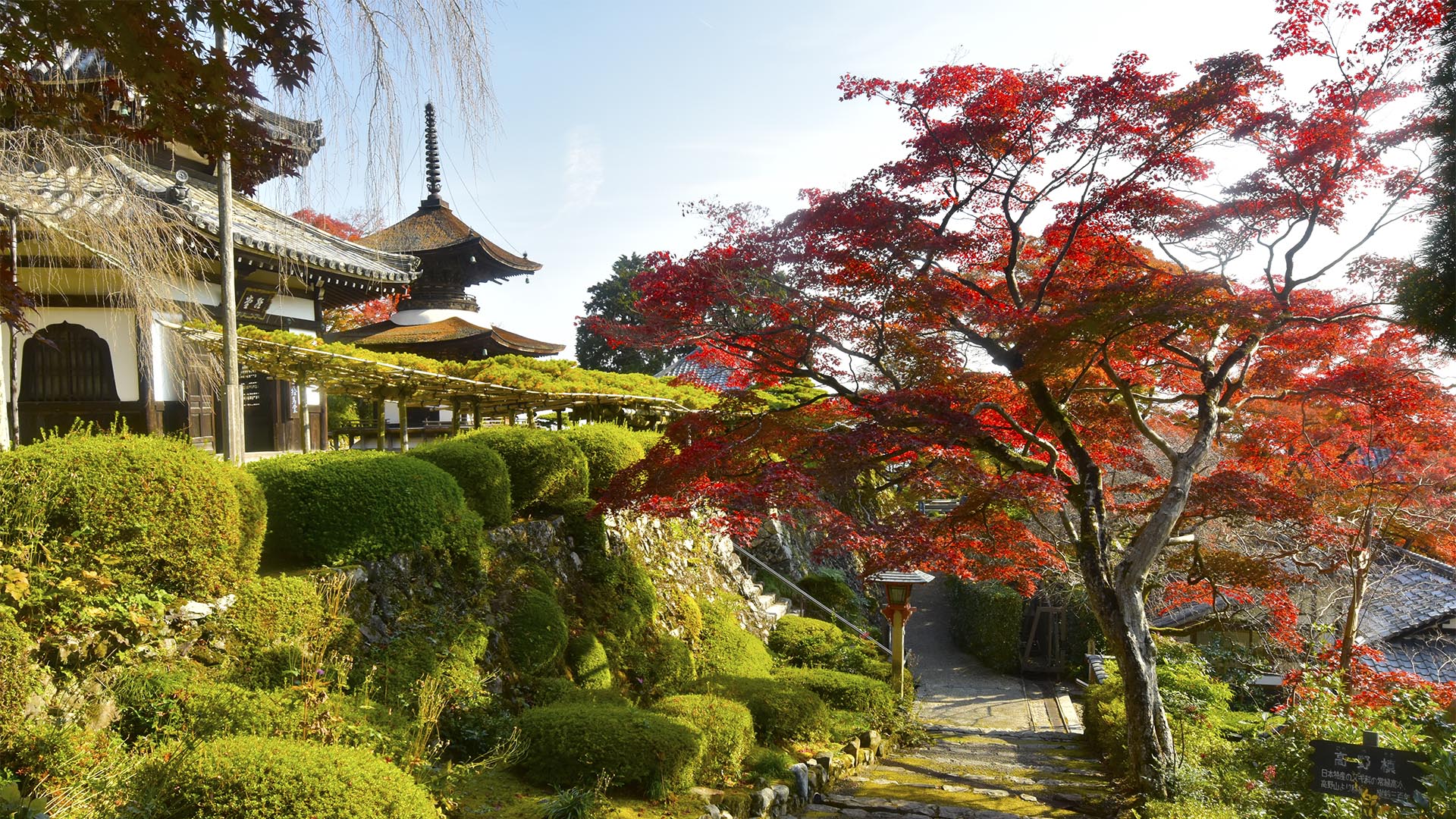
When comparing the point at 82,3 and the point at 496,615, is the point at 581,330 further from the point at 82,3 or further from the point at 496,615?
the point at 82,3

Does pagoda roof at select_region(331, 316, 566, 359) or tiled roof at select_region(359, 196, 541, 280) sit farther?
tiled roof at select_region(359, 196, 541, 280)

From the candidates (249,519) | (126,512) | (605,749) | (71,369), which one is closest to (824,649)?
(605,749)

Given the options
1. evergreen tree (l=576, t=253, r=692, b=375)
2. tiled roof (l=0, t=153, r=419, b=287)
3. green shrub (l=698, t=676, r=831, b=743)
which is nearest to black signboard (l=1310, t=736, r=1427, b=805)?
green shrub (l=698, t=676, r=831, b=743)

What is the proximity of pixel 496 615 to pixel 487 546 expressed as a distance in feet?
2.67

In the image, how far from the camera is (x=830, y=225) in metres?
7.35

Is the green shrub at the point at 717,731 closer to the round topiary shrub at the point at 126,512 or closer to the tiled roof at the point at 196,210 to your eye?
the round topiary shrub at the point at 126,512

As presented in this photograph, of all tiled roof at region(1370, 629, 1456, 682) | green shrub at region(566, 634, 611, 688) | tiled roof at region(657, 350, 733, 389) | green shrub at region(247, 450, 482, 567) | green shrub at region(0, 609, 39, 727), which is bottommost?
tiled roof at region(1370, 629, 1456, 682)

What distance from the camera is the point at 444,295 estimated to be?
70.4 feet

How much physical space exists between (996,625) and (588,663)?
1115 centimetres

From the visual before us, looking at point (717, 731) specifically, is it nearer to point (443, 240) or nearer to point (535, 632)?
point (535, 632)

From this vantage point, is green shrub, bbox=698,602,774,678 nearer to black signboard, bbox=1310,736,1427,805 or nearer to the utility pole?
the utility pole

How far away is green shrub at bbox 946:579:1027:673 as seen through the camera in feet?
55.1

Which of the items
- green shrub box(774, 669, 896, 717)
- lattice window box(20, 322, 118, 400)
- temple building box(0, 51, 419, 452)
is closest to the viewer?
temple building box(0, 51, 419, 452)

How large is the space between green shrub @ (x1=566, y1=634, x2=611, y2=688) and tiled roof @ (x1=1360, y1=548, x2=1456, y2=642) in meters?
9.93
